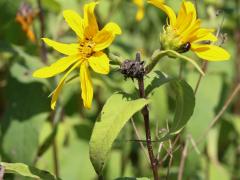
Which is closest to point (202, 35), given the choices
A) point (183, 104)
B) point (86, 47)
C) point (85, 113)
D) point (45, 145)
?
point (183, 104)

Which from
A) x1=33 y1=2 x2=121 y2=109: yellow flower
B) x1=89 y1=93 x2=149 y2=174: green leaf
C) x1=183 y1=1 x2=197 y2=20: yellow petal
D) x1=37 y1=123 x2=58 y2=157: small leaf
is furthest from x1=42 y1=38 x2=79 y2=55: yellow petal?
x1=37 y1=123 x2=58 y2=157: small leaf

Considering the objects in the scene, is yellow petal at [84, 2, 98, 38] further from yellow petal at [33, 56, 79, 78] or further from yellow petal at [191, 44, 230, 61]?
yellow petal at [191, 44, 230, 61]

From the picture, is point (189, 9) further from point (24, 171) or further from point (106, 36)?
point (24, 171)

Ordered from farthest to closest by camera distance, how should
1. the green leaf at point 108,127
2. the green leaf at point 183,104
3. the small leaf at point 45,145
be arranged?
the small leaf at point 45,145
the green leaf at point 183,104
the green leaf at point 108,127

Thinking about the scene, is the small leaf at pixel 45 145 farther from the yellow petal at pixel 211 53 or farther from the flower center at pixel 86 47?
the yellow petal at pixel 211 53

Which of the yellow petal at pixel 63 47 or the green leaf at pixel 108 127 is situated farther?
the yellow petal at pixel 63 47

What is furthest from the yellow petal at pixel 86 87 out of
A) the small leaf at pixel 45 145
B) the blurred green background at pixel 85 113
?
the small leaf at pixel 45 145

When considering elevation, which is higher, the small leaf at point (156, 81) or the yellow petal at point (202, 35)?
the yellow petal at point (202, 35)

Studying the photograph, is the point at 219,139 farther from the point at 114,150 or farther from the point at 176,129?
the point at 176,129
